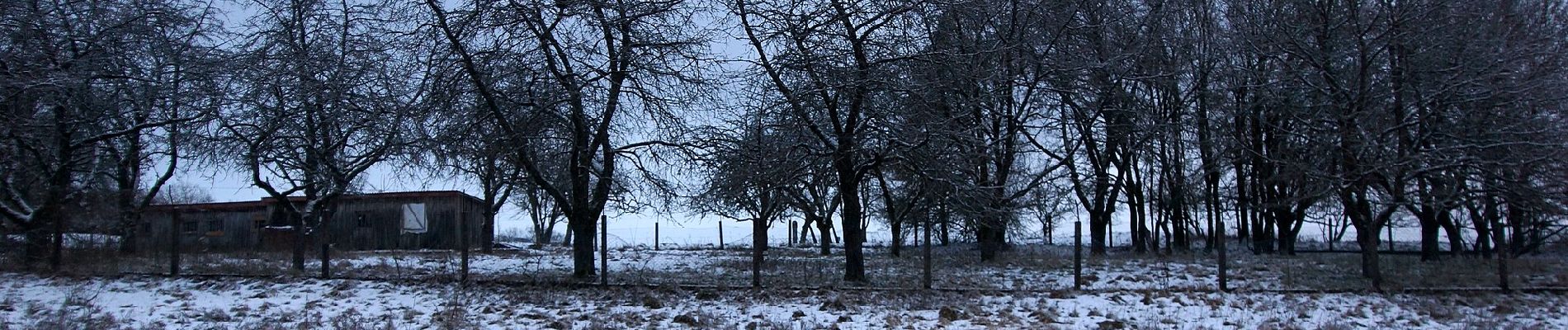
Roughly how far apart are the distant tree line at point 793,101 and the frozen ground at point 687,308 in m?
1.31

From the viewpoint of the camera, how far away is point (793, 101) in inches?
485

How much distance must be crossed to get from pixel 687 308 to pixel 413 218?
78.7 feet

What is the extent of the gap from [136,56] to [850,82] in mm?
10423

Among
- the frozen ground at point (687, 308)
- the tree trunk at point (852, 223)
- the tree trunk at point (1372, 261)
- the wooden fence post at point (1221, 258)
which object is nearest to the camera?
the frozen ground at point (687, 308)

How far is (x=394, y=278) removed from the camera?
12672 millimetres

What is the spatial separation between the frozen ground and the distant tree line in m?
1.31

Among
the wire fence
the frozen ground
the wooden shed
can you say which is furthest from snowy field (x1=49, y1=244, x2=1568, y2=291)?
the wooden shed

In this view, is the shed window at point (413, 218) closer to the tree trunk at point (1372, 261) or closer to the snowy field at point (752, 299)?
the snowy field at point (752, 299)

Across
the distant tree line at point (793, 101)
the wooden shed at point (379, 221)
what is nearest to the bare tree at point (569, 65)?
Result: the distant tree line at point (793, 101)

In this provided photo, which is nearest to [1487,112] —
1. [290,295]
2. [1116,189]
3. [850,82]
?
[1116,189]

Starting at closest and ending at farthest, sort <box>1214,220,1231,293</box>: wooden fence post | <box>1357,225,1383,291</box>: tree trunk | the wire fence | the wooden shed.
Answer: <box>1214,220,1231,293</box>: wooden fence post < <box>1357,225,1383,291</box>: tree trunk < the wire fence < the wooden shed

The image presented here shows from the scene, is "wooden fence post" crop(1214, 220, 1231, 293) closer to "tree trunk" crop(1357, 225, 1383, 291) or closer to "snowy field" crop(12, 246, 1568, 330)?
"snowy field" crop(12, 246, 1568, 330)

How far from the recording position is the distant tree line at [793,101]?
12445 mm

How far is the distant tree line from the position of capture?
12.4m
